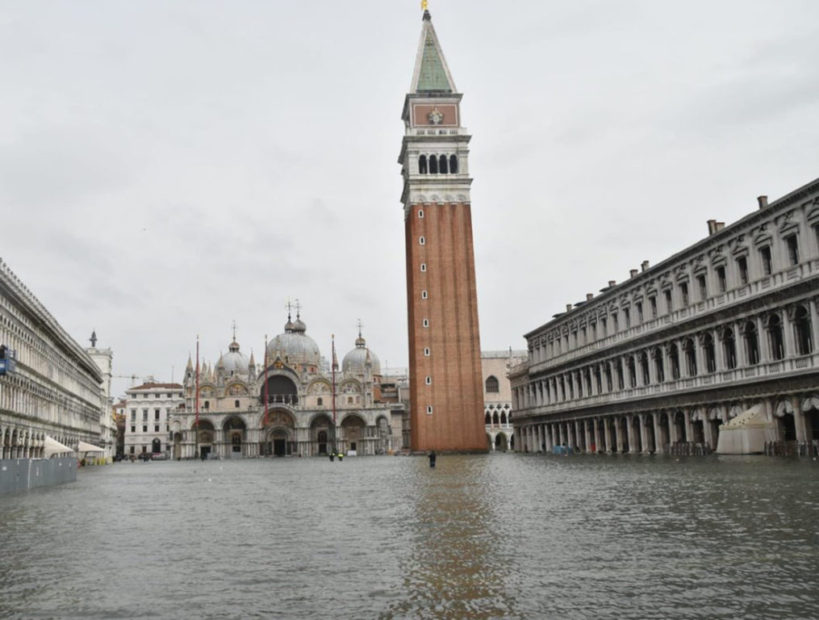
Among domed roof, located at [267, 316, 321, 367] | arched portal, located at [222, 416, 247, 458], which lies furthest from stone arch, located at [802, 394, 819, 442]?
domed roof, located at [267, 316, 321, 367]

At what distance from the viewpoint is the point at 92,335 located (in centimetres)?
13250

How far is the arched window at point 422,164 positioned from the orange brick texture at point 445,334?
3745 millimetres

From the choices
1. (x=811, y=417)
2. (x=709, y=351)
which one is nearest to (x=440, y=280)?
(x=709, y=351)

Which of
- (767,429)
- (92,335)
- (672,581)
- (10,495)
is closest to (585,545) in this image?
(672,581)

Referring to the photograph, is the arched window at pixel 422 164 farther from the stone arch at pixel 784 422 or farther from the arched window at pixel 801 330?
the stone arch at pixel 784 422

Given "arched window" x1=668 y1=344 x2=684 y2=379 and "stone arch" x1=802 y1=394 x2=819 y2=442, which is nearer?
"stone arch" x1=802 y1=394 x2=819 y2=442

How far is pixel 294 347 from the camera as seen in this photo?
388 feet

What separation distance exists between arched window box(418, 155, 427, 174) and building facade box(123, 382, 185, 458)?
68.9 meters

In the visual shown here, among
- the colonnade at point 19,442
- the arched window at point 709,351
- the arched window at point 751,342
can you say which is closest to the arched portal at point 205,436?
the colonnade at point 19,442

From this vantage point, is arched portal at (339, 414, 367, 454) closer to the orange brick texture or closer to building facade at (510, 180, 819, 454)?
Result: the orange brick texture

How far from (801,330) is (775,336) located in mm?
1743

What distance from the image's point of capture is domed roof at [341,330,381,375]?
121625 millimetres

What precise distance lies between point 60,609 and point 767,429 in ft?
107

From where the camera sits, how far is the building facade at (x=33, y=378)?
42.6m
